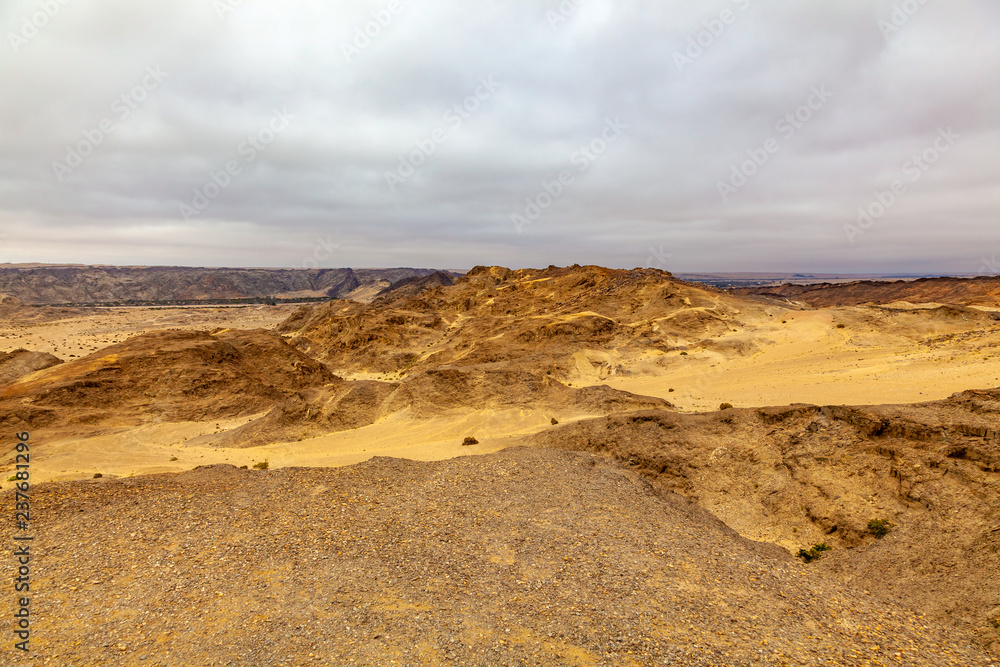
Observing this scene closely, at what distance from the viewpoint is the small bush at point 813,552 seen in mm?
12516

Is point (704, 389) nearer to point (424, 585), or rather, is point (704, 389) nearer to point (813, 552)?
point (813, 552)

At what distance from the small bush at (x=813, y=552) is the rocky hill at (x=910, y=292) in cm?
7536

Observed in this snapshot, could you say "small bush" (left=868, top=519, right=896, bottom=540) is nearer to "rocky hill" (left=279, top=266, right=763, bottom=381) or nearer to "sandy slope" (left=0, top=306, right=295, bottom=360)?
"rocky hill" (left=279, top=266, right=763, bottom=381)

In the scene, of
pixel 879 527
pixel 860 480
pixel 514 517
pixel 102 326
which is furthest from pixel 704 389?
pixel 102 326

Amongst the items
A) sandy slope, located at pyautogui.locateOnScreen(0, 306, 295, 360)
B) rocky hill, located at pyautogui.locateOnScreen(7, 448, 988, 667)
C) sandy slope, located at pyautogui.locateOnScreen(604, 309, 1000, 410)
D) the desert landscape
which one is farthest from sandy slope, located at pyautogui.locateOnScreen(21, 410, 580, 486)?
sandy slope, located at pyautogui.locateOnScreen(0, 306, 295, 360)

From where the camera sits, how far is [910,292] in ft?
313

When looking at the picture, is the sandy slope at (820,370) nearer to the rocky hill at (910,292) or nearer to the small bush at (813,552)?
the small bush at (813,552)

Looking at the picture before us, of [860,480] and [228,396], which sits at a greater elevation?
[860,480]

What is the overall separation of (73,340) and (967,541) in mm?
104834

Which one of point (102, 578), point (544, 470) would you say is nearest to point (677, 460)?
point (544, 470)

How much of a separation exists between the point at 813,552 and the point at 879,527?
2258 mm

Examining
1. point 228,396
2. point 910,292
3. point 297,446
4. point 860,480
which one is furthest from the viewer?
point 910,292

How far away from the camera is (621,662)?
7.39 m

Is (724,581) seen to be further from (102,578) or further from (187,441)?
(187,441)
